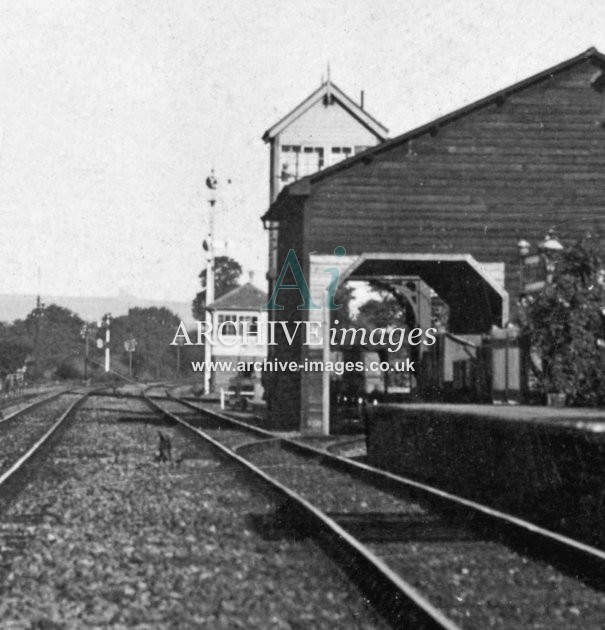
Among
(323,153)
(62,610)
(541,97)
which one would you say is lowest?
(62,610)

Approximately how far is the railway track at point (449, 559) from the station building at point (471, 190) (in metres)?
10.4

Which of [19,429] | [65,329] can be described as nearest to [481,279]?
[19,429]

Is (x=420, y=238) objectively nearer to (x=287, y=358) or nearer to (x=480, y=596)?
(x=287, y=358)

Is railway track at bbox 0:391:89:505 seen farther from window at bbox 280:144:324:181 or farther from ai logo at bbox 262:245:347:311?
window at bbox 280:144:324:181

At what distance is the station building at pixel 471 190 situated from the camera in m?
21.2

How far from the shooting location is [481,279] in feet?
71.7

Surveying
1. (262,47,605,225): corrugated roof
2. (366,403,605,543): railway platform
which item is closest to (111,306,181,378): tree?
(262,47,605,225): corrugated roof

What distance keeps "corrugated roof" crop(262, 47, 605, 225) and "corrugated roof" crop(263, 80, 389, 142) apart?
20330mm

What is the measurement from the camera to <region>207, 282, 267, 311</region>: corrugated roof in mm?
70438

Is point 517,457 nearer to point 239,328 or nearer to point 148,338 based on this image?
point 239,328

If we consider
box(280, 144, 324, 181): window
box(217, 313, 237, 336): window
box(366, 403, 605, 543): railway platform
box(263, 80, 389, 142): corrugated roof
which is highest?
box(263, 80, 389, 142): corrugated roof

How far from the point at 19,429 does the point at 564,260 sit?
11636mm

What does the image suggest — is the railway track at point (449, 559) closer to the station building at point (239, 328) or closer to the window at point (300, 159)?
the window at point (300, 159)

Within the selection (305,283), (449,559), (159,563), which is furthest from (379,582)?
(305,283)
